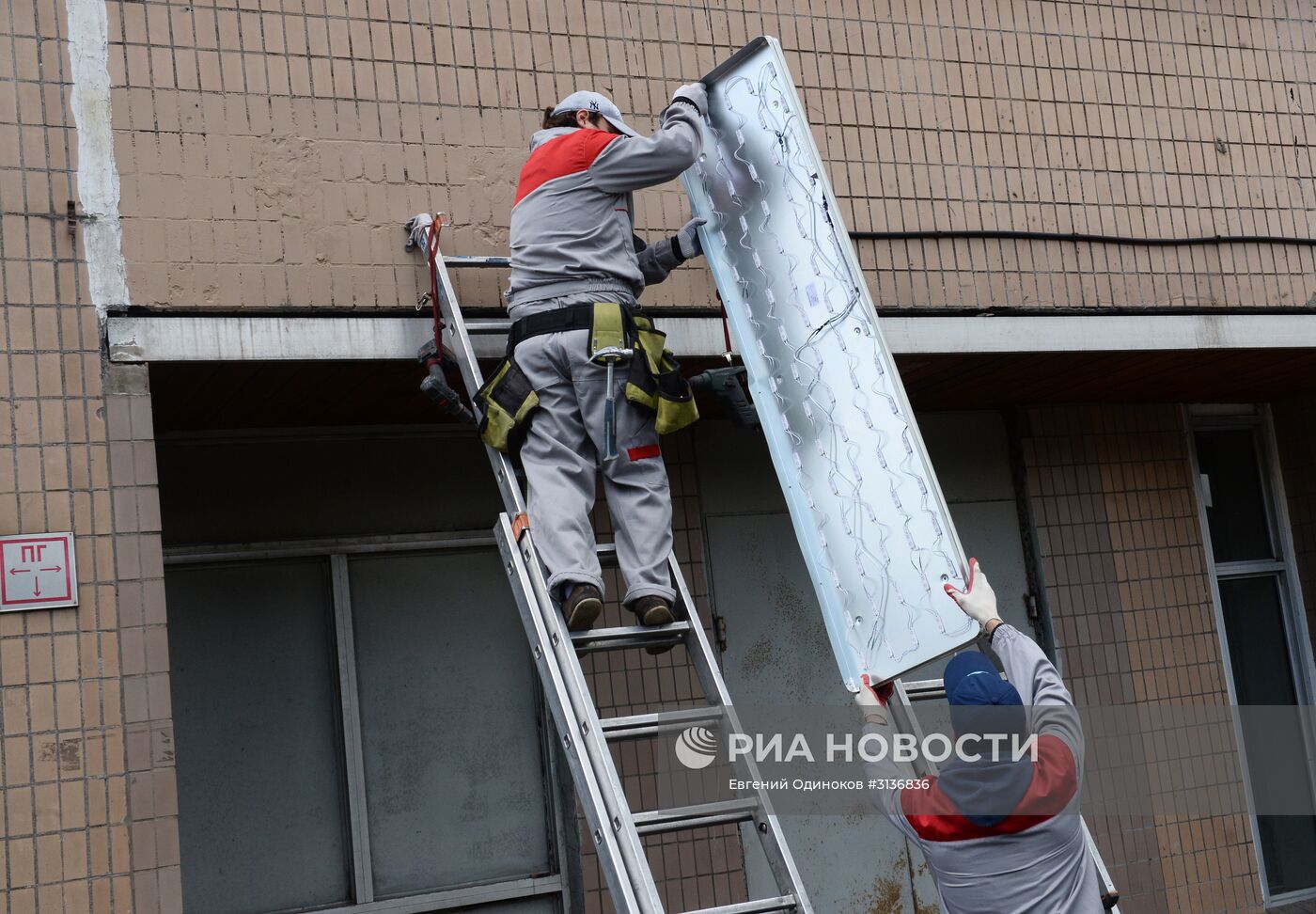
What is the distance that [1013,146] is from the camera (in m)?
6.27

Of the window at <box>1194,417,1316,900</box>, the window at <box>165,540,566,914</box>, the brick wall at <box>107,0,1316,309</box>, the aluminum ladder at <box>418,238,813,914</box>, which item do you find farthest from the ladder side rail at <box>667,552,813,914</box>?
the window at <box>1194,417,1316,900</box>

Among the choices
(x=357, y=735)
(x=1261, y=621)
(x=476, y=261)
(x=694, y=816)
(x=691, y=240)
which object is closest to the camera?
(x=694, y=816)

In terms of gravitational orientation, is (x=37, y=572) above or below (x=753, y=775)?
above

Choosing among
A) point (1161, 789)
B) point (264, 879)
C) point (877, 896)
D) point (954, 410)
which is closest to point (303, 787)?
point (264, 879)

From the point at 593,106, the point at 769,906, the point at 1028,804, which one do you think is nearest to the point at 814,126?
the point at 593,106

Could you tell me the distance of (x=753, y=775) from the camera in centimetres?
395

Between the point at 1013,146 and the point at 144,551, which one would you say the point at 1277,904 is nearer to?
the point at 1013,146

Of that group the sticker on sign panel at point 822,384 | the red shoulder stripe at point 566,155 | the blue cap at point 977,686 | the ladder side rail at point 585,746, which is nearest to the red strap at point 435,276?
the red shoulder stripe at point 566,155

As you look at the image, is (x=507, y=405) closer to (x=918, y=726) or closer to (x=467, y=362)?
(x=467, y=362)

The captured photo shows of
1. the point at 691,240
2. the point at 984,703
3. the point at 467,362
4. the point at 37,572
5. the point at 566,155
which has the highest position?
the point at 566,155

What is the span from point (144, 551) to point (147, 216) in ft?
3.95

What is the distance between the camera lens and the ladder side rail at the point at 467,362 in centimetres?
449

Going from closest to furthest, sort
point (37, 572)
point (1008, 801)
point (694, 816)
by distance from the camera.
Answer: point (1008, 801) → point (694, 816) → point (37, 572)

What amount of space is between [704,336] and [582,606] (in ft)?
6.03
